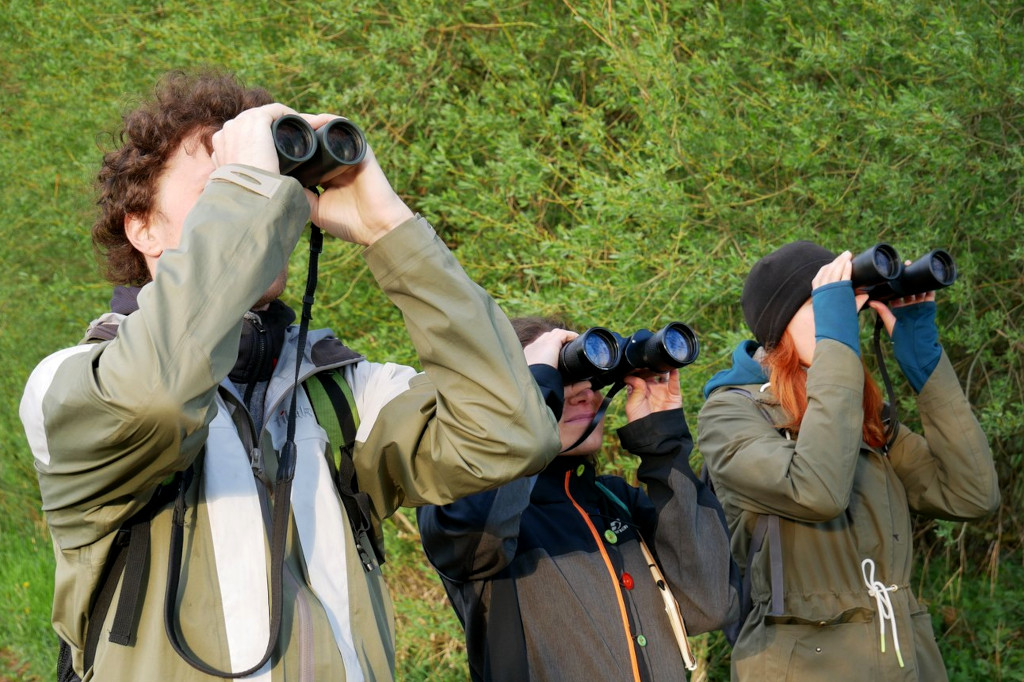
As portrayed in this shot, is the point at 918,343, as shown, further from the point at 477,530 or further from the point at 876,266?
the point at 477,530

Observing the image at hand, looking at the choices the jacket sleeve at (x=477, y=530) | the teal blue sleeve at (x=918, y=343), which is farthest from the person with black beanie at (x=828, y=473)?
the jacket sleeve at (x=477, y=530)

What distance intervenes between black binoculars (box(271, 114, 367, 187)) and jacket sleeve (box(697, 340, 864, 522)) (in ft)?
4.97

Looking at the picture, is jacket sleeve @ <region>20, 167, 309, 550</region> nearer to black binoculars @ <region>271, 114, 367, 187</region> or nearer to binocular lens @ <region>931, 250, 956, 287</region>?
black binoculars @ <region>271, 114, 367, 187</region>

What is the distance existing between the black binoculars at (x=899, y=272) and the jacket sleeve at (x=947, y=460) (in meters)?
0.26

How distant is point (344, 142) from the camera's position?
173cm

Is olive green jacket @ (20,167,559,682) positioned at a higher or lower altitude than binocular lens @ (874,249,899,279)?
higher

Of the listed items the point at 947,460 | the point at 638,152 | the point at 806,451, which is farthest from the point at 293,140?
the point at 638,152

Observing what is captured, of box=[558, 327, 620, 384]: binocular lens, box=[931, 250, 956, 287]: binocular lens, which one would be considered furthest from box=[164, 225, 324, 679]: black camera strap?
box=[931, 250, 956, 287]: binocular lens

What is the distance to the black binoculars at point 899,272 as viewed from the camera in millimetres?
2955

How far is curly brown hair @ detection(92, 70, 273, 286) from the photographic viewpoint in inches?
73.0

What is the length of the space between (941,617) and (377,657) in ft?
12.3

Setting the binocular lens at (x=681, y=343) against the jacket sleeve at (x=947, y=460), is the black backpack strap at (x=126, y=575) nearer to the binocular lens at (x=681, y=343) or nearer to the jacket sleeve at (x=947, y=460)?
the binocular lens at (x=681, y=343)

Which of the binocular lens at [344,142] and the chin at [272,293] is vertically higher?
the binocular lens at [344,142]

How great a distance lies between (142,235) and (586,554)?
117 centimetres
